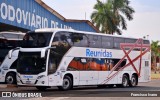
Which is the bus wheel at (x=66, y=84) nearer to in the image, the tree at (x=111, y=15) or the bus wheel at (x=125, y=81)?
the bus wheel at (x=125, y=81)

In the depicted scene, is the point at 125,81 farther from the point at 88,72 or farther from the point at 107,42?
the point at 88,72

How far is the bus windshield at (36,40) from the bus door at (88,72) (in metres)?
2.97

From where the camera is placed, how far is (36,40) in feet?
71.1

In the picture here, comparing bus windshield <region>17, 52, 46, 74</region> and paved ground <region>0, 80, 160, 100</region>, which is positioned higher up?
bus windshield <region>17, 52, 46, 74</region>

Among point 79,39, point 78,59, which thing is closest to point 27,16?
point 79,39

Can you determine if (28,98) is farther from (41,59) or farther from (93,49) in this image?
(93,49)

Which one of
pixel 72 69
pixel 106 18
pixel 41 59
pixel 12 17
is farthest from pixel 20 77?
pixel 106 18

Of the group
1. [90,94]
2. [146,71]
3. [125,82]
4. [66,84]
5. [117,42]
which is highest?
[117,42]

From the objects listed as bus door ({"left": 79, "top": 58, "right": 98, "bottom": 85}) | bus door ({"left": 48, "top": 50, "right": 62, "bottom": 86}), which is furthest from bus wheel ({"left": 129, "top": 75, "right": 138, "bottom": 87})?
bus door ({"left": 48, "top": 50, "right": 62, "bottom": 86})

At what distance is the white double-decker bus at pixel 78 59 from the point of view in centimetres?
2128

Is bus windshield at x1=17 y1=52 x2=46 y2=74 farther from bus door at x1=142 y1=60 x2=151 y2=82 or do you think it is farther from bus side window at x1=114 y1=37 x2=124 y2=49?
bus door at x1=142 y1=60 x2=151 y2=82

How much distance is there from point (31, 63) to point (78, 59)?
2.95 metres

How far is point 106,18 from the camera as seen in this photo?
2391 inches

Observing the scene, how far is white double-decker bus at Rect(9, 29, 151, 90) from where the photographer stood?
21.3 meters
